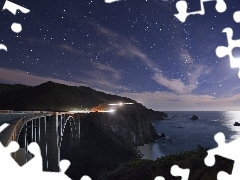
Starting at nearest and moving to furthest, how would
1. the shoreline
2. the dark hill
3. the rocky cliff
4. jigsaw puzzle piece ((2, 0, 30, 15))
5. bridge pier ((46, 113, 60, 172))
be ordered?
jigsaw puzzle piece ((2, 0, 30, 15)) < bridge pier ((46, 113, 60, 172)) < the shoreline < the rocky cliff < the dark hill

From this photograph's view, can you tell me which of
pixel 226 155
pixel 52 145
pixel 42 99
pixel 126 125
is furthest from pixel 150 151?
pixel 226 155

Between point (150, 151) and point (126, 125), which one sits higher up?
point (126, 125)

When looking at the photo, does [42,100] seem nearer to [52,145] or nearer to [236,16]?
[52,145]

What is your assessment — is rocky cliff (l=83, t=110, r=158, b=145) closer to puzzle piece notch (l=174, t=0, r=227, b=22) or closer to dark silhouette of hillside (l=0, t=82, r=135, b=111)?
dark silhouette of hillside (l=0, t=82, r=135, b=111)

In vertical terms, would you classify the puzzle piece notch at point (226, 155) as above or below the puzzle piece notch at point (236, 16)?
below

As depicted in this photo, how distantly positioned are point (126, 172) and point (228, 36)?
2422cm

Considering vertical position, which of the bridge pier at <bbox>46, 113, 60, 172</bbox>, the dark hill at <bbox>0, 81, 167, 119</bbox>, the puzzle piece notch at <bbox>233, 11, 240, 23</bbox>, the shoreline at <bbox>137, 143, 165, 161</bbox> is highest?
the dark hill at <bbox>0, 81, 167, 119</bbox>

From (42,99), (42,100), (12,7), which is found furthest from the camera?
(42,99)

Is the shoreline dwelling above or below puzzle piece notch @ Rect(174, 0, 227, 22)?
below

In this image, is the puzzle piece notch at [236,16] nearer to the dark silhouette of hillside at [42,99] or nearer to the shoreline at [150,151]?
→ the shoreline at [150,151]

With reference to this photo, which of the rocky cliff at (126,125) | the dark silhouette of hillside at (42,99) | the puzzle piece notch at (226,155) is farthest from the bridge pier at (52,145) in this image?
the dark silhouette of hillside at (42,99)

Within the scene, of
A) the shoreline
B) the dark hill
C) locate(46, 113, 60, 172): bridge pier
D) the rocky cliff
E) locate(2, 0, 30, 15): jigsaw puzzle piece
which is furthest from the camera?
the dark hill

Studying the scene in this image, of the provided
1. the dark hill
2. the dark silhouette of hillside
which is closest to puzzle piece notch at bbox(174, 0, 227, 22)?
the dark hill

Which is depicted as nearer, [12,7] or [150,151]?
[12,7]
